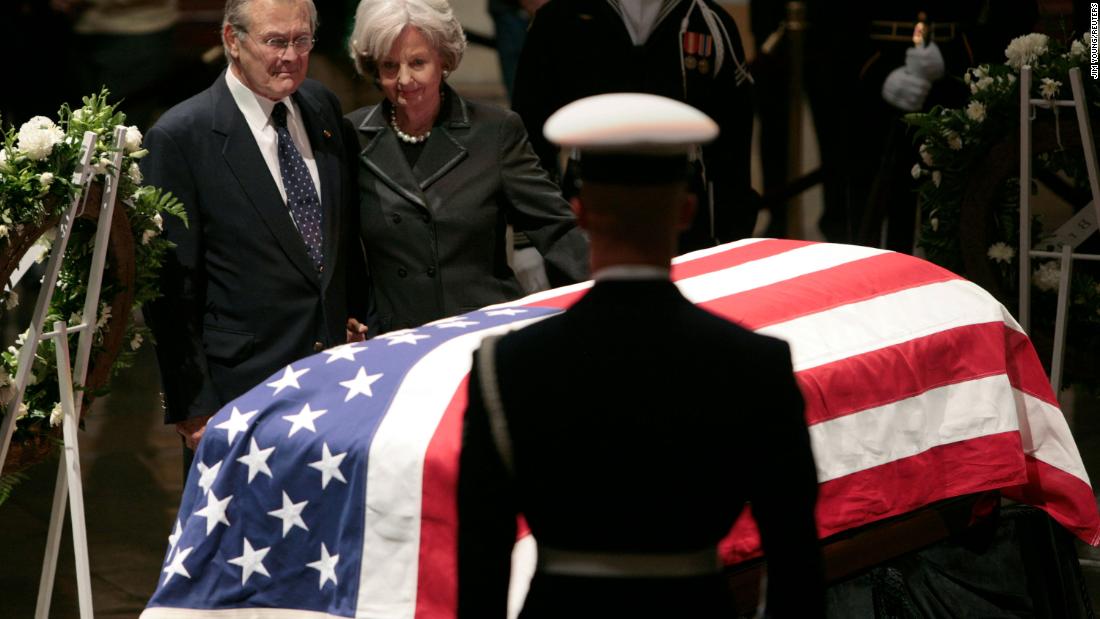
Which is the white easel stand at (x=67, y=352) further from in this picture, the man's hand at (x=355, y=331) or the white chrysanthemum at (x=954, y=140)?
the white chrysanthemum at (x=954, y=140)

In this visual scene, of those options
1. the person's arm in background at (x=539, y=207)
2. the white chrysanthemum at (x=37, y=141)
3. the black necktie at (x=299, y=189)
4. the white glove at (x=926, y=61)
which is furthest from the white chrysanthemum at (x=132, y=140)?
the white glove at (x=926, y=61)

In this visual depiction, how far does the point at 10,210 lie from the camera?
294 cm

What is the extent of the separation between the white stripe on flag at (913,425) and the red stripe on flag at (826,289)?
241 mm

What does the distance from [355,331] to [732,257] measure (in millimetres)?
838

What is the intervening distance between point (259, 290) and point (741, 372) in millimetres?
1661

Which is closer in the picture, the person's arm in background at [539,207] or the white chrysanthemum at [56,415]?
the white chrysanthemum at [56,415]

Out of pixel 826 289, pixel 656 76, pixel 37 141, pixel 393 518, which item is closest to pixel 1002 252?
pixel 656 76

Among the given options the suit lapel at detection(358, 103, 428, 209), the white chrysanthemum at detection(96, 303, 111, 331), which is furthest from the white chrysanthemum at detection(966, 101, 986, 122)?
the white chrysanthemum at detection(96, 303, 111, 331)

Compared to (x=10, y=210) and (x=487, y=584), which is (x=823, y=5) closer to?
(x=10, y=210)

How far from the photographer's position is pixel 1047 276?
4559 mm

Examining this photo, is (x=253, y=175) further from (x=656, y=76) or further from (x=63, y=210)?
(x=656, y=76)

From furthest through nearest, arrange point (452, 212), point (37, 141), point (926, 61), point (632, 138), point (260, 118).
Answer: point (926, 61)
point (452, 212)
point (260, 118)
point (37, 141)
point (632, 138)

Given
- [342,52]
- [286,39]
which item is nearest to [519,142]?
[286,39]

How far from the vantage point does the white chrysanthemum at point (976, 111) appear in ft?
15.1
